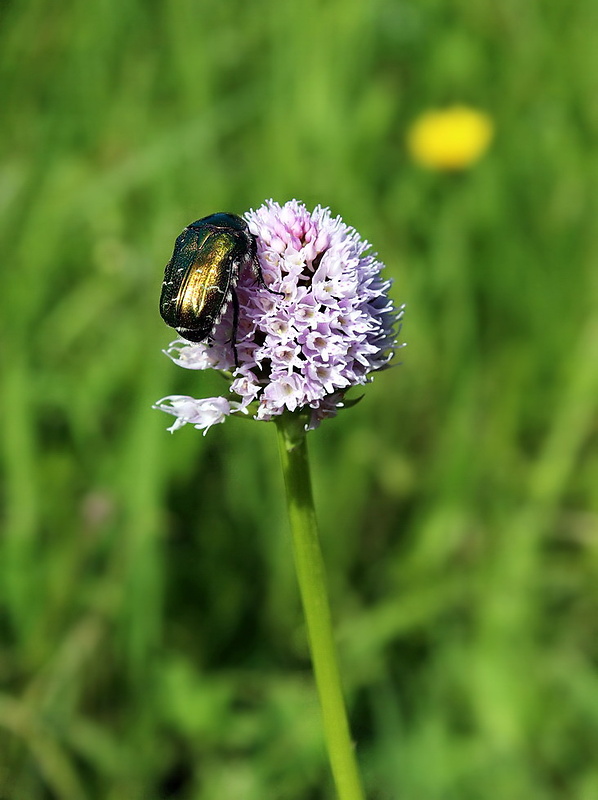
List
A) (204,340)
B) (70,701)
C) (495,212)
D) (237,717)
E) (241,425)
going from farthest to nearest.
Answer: (495,212) → (241,425) → (237,717) → (70,701) → (204,340)

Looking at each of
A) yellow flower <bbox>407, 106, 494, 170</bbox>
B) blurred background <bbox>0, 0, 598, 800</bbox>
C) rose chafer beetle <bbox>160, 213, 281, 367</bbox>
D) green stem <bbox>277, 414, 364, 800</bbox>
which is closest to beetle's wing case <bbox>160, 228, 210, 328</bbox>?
rose chafer beetle <bbox>160, 213, 281, 367</bbox>

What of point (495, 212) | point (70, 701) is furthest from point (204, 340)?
point (495, 212)

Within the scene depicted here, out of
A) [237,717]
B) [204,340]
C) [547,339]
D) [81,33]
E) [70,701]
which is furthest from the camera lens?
[81,33]

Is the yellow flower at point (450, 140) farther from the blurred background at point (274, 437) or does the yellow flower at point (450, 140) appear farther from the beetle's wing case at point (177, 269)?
the beetle's wing case at point (177, 269)

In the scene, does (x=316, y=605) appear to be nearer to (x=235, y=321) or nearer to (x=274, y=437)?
(x=235, y=321)

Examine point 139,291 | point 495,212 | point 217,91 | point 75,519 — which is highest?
point 217,91

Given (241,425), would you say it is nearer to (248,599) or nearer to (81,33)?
(248,599)
